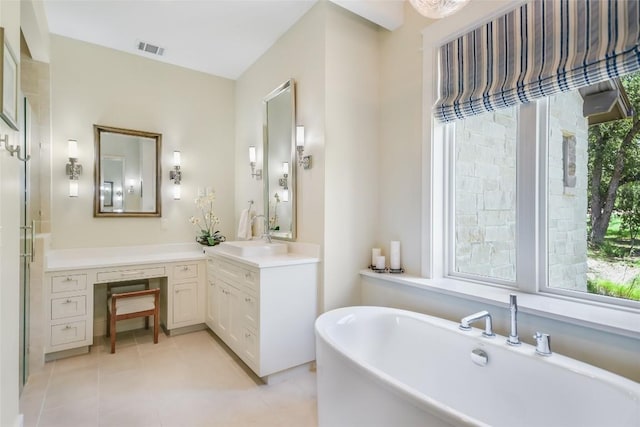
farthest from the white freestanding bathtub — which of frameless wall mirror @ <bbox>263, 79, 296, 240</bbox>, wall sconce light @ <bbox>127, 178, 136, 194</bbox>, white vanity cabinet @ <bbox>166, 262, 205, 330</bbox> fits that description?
wall sconce light @ <bbox>127, 178, 136, 194</bbox>

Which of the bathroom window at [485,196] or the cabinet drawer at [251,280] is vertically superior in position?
the bathroom window at [485,196]

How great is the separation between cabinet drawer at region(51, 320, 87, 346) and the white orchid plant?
4.40ft

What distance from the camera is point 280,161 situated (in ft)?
10.2

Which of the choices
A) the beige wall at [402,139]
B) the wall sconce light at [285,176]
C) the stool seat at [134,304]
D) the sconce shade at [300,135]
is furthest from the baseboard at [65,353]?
the beige wall at [402,139]

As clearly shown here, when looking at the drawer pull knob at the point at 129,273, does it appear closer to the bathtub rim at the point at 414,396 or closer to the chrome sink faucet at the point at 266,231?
the chrome sink faucet at the point at 266,231

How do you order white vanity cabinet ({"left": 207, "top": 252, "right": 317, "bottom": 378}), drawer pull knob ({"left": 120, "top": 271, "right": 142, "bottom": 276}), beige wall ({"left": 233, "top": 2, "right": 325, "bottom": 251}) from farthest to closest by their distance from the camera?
1. drawer pull knob ({"left": 120, "top": 271, "right": 142, "bottom": 276})
2. beige wall ({"left": 233, "top": 2, "right": 325, "bottom": 251})
3. white vanity cabinet ({"left": 207, "top": 252, "right": 317, "bottom": 378})

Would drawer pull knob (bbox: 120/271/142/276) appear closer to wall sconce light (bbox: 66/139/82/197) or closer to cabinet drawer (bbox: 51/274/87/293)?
cabinet drawer (bbox: 51/274/87/293)

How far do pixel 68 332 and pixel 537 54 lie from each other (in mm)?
4059

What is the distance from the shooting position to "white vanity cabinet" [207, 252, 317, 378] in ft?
7.70

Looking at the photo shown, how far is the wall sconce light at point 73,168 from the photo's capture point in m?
3.07

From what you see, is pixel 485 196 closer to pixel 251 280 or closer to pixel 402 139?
pixel 402 139

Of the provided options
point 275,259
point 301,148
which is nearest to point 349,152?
point 301,148

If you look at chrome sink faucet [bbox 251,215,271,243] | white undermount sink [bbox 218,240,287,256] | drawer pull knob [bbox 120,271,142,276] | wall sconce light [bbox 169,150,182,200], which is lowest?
drawer pull knob [bbox 120,271,142,276]

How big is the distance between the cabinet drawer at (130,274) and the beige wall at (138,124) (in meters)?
0.54
